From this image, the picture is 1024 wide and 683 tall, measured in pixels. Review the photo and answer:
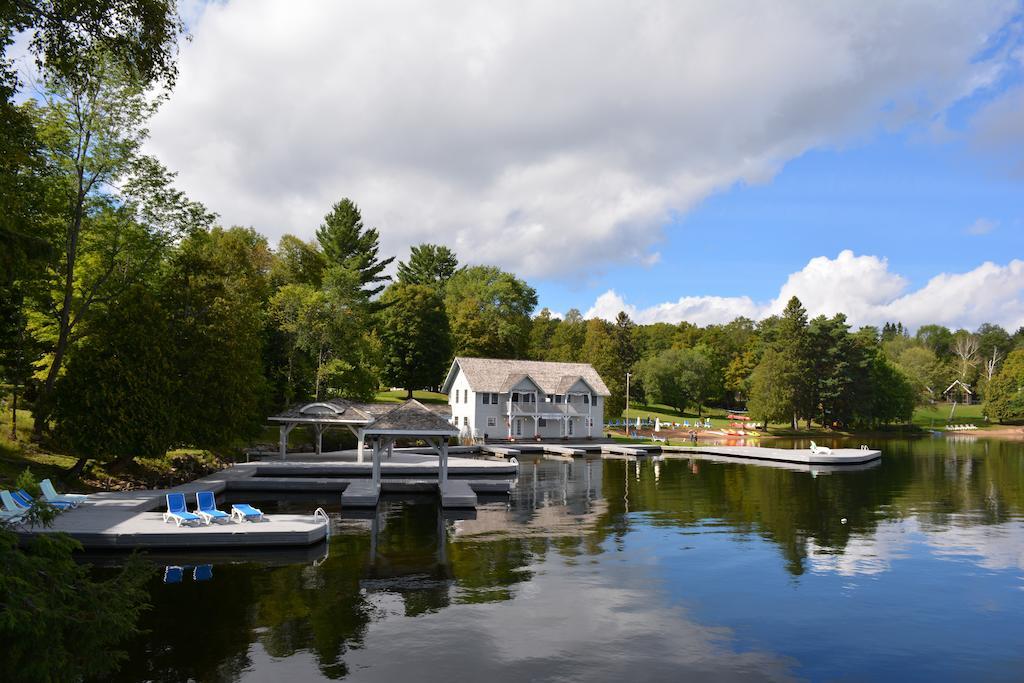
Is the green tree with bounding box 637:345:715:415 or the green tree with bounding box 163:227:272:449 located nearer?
the green tree with bounding box 163:227:272:449

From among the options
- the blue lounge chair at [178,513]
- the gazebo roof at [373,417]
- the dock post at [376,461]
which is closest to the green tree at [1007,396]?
the gazebo roof at [373,417]

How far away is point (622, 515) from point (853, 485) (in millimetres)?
18515

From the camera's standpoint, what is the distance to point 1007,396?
103 m

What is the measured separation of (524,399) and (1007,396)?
79.4 m

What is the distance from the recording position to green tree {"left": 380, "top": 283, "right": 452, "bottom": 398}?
7838cm

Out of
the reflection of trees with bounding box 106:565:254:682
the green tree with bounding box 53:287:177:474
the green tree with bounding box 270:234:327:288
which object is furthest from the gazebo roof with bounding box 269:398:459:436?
the green tree with bounding box 270:234:327:288

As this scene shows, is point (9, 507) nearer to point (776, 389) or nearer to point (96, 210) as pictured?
point (96, 210)

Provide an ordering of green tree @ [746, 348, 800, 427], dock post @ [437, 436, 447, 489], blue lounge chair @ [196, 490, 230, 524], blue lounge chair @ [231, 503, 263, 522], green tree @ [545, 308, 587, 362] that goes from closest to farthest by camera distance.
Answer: blue lounge chair @ [196, 490, 230, 524] → blue lounge chair @ [231, 503, 263, 522] → dock post @ [437, 436, 447, 489] → green tree @ [746, 348, 800, 427] → green tree @ [545, 308, 587, 362]

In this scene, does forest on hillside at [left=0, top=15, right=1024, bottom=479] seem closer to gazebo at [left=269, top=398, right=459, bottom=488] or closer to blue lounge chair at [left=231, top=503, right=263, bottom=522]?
gazebo at [left=269, top=398, right=459, bottom=488]

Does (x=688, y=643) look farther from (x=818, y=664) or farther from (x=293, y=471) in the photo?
(x=293, y=471)

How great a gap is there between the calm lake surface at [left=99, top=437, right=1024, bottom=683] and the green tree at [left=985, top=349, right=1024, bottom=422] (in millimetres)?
87180

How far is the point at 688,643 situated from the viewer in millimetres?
14242

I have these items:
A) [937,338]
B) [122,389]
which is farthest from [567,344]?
[937,338]

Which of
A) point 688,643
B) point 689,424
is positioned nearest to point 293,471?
point 688,643
